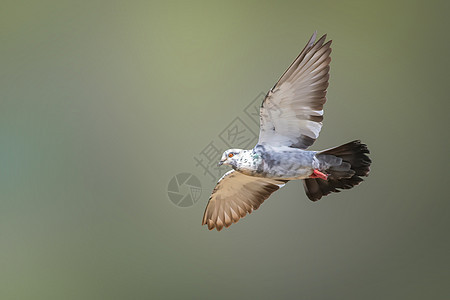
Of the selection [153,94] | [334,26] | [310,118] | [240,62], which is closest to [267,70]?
[240,62]

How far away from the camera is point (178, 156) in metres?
3.37

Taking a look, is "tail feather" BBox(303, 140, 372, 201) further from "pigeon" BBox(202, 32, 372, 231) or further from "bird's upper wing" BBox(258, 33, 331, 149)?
"bird's upper wing" BBox(258, 33, 331, 149)

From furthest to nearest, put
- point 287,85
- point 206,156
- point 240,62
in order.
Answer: point 240,62 < point 206,156 < point 287,85

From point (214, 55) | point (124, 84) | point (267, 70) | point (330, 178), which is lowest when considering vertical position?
point (330, 178)

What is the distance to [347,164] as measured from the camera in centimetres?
199

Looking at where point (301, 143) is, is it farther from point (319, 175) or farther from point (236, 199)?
point (236, 199)

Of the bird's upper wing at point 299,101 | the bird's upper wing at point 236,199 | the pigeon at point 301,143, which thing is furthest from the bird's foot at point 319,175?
the bird's upper wing at point 236,199

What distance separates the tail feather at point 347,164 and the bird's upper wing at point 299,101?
14 cm

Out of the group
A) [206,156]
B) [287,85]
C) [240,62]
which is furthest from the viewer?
[240,62]

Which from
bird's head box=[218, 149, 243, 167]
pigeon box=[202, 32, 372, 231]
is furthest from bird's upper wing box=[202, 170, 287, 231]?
bird's head box=[218, 149, 243, 167]

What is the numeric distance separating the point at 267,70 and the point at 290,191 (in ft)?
2.83

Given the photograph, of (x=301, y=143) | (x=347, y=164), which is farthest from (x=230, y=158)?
(x=347, y=164)

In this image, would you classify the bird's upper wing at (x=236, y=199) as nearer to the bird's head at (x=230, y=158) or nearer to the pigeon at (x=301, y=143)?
the pigeon at (x=301, y=143)

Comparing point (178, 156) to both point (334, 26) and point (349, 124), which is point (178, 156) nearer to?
point (349, 124)
